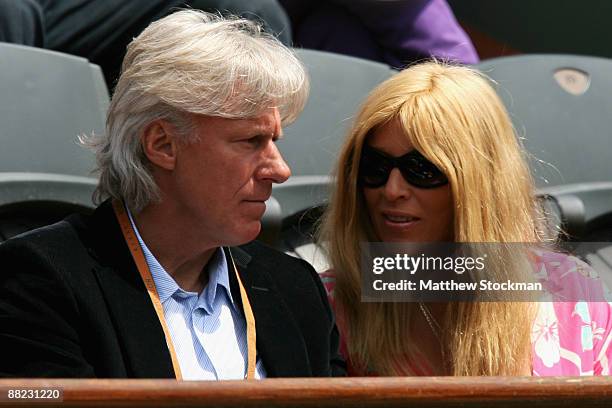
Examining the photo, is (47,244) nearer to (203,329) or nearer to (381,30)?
(203,329)

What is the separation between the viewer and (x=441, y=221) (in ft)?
5.66

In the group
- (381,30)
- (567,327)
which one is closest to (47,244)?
(567,327)

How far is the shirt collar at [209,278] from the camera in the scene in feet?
4.86

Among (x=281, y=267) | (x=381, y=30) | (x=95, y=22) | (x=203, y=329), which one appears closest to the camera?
(x=203, y=329)

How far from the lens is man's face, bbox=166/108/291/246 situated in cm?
150

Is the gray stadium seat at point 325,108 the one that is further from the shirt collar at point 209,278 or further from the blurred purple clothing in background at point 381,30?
the shirt collar at point 209,278

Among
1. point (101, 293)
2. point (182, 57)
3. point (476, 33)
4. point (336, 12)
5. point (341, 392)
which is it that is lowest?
point (341, 392)

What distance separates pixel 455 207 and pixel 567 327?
266 mm

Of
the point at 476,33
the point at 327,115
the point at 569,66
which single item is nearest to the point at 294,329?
the point at 327,115

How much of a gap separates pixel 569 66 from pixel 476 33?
1.42 metres

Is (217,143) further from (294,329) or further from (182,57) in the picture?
(294,329)

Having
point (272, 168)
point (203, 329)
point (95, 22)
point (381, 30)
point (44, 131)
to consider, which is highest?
point (381, 30)

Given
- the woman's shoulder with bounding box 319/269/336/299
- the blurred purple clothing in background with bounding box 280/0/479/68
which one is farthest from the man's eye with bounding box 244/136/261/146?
the blurred purple clothing in background with bounding box 280/0/479/68

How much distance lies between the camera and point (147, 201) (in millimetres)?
1508
